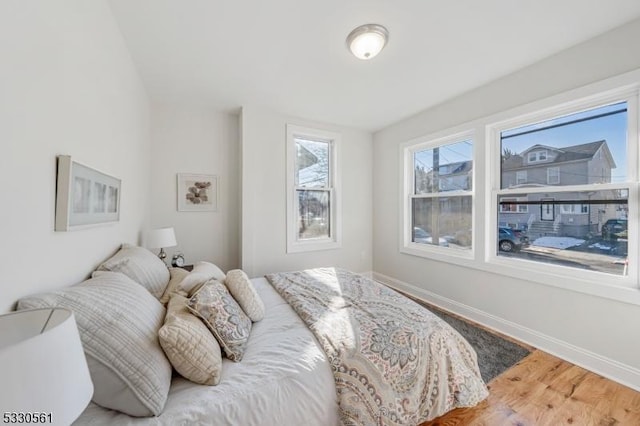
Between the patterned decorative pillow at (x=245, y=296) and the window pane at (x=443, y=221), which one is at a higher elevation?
the window pane at (x=443, y=221)

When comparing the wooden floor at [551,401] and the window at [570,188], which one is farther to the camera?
the window at [570,188]

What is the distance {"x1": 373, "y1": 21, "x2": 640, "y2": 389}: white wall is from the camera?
183 centimetres

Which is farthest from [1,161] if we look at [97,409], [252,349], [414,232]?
[414,232]

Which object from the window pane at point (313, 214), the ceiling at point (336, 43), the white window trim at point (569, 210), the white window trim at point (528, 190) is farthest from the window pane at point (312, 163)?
the white window trim at point (569, 210)

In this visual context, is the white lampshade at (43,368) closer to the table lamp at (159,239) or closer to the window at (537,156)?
the table lamp at (159,239)

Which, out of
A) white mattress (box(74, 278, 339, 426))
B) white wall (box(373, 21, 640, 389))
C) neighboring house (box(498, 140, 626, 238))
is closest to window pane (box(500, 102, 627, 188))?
neighboring house (box(498, 140, 626, 238))

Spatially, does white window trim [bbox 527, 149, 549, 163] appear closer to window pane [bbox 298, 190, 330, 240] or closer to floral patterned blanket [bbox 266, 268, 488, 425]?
floral patterned blanket [bbox 266, 268, 488, 425]

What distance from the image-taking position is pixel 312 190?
3795 mm

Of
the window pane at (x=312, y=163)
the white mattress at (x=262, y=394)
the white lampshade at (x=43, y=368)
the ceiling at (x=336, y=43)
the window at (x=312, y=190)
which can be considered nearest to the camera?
the white lampshade at (x=43, y=368)

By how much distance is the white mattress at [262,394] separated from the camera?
0.90 m

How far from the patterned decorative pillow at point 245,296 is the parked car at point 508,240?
8.29 feet

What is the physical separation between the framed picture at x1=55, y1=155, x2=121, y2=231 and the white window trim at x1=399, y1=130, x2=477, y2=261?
3305 millimetres

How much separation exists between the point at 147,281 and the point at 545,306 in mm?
3202

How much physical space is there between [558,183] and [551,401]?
5.67 feet
